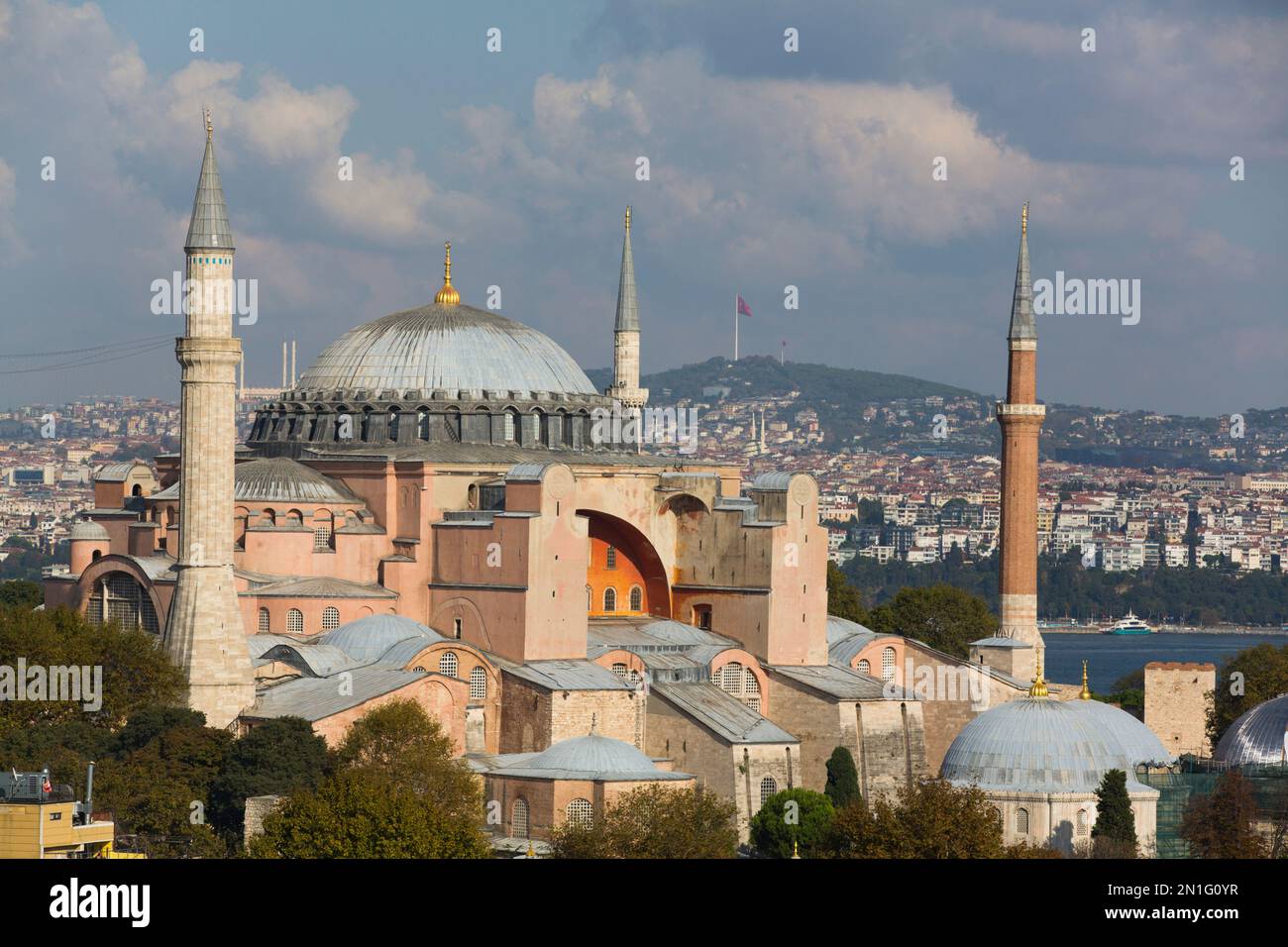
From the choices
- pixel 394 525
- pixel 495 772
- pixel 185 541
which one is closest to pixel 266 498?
pixel 394 525

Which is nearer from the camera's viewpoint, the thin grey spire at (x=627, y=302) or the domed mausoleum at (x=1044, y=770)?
the domed mausoleum at (x=1044, y=770)

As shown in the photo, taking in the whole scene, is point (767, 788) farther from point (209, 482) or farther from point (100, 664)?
point (100, 664)

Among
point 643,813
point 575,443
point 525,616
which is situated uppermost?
point 575,443

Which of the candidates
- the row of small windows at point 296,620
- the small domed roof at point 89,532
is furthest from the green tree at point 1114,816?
the small domed roof at point 89,532

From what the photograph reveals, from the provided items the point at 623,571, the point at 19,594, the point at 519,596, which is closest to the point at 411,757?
the point at 519,596

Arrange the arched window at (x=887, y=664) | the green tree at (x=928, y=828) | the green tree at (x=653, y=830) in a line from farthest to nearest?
the arched window at (x=887, y=664), the green tree at (x=653, y=830), the green tree at (x=928, y=828)

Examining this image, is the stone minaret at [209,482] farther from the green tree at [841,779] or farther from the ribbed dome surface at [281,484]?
the green tree at [841,779]

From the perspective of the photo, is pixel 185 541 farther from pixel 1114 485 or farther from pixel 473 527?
pixel 1114 485

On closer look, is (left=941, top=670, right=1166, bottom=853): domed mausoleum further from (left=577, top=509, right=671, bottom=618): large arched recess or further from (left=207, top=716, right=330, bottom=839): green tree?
(left=207, top=716, right=330, bottom=839): green tree

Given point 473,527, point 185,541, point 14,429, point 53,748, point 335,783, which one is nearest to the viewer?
point 335,783
